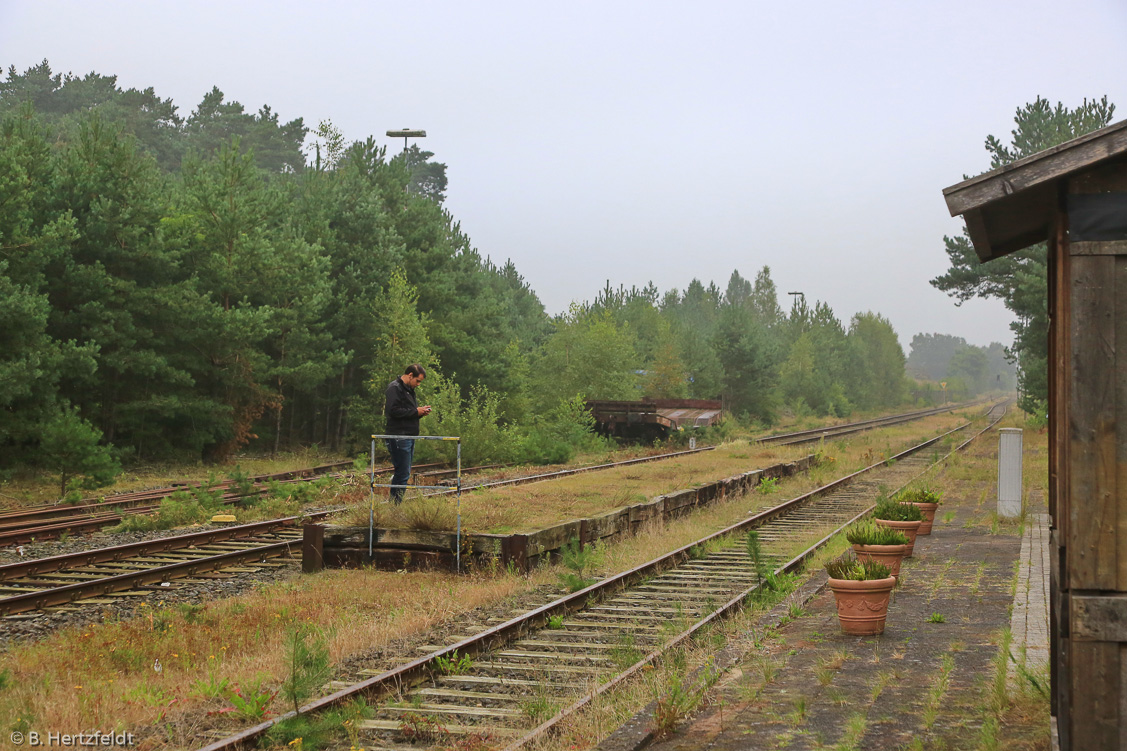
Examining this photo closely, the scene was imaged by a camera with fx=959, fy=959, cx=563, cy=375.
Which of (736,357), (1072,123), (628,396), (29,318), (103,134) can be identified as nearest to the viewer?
(29,318)

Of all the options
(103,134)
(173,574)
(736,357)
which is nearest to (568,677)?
(173,574)

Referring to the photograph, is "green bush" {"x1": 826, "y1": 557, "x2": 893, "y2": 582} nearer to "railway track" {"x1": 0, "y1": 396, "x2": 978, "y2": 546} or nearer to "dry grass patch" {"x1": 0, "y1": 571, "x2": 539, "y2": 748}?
"dry grass patch" {"x1": 0, "y1": 571, "x2": 539, "y2": 748}

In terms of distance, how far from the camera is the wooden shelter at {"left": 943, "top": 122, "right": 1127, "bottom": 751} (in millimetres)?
4652

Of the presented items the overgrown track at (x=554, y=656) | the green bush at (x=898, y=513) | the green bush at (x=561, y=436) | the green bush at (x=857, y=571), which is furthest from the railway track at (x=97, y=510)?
the green bush at (x=857, y=571)

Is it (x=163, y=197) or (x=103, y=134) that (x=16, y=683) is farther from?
(x=163, y=197)

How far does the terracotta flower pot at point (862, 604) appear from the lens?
8.05 m

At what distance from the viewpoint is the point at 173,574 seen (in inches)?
439

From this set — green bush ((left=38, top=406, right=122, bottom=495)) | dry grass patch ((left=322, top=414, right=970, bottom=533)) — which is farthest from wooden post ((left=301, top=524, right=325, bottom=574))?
green bush ((left=38, top=406, right=122, bottom=495))

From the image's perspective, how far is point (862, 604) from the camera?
8.09 meters

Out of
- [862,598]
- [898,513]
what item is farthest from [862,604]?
[898,513]

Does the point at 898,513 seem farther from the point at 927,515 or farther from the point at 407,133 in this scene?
the point at 407,133

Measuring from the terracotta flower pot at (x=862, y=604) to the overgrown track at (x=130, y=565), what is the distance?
7426mm

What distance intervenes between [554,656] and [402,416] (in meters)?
5.20

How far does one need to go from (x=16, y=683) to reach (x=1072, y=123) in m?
45.3
